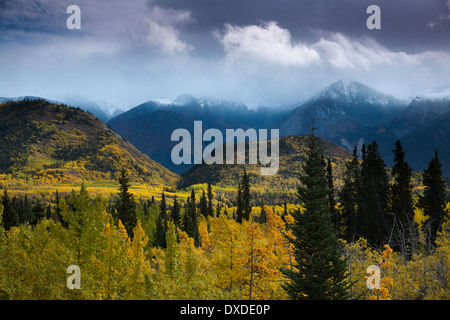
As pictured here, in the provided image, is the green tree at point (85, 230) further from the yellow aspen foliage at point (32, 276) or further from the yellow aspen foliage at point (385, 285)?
the yellow aspen foliage at point (385, 285)

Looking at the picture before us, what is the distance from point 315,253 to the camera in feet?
80.3

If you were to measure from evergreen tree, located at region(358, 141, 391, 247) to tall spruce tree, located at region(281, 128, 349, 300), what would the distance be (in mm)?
27707

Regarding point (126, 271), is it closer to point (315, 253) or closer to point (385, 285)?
point (315, 253)

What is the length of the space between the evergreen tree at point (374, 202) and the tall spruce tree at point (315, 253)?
27.7 meters

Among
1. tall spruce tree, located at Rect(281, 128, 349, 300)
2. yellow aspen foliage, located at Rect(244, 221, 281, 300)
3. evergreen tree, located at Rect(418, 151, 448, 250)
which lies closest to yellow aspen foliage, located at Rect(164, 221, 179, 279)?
yellow aspen foliage, located at Rect(244, 221, 281, 300)

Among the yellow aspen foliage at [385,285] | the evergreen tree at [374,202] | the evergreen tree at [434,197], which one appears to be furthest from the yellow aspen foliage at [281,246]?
the evergreen tree at [434,197]

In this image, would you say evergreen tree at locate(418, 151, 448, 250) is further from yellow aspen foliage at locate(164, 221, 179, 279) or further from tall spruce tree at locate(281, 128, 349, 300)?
yellow aspen foliage at locate(164, 221, 179, 279)

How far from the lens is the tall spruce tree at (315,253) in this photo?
24.0 meters

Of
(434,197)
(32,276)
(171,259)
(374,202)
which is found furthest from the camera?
(374,202)

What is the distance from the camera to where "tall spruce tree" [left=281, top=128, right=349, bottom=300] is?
24016 mm

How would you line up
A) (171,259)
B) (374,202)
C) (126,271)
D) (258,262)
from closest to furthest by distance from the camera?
(126,271) → (258,262) → (171,259) → (374,202)

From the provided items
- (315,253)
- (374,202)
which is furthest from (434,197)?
(315,253)

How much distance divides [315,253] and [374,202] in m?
32.6
